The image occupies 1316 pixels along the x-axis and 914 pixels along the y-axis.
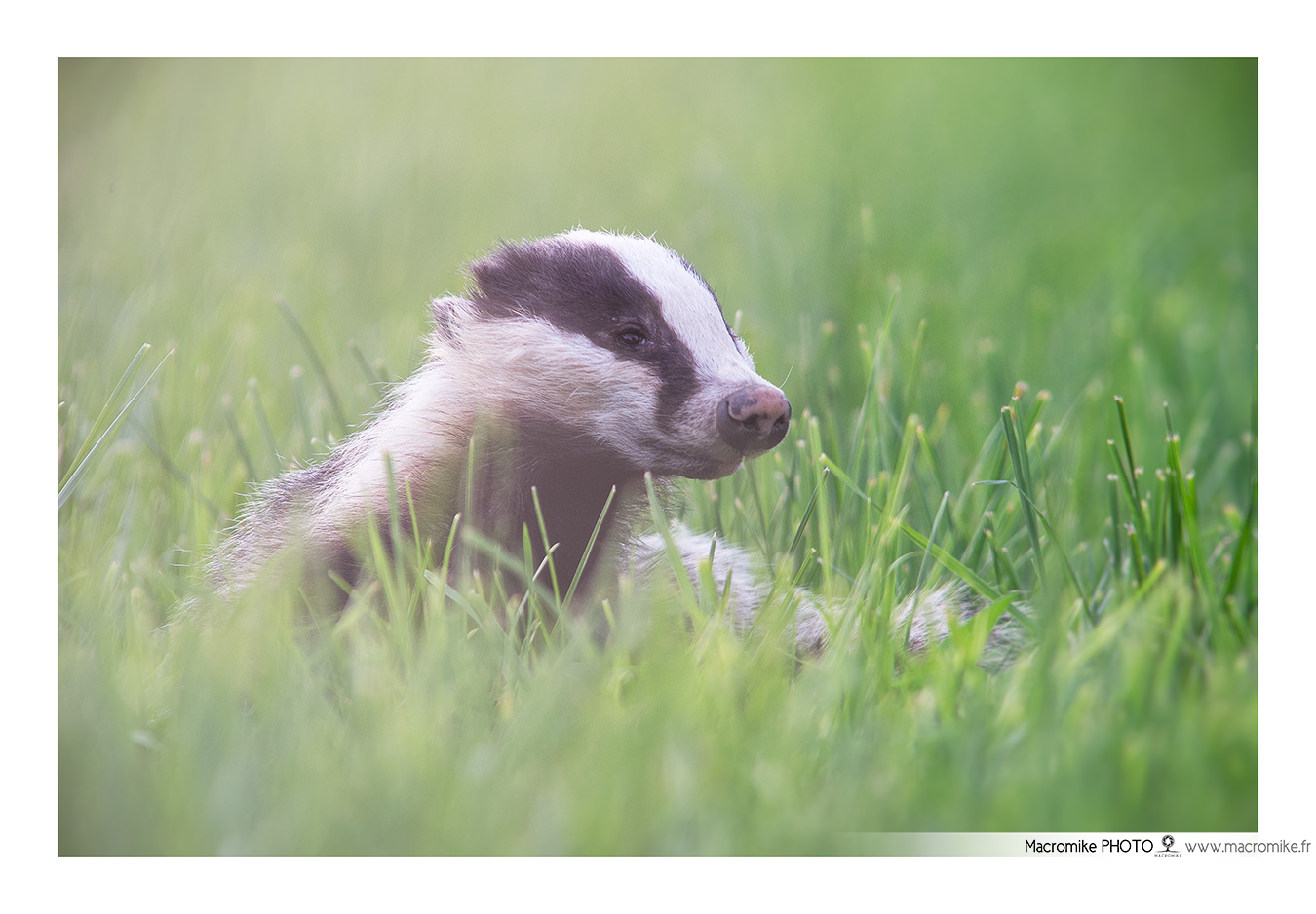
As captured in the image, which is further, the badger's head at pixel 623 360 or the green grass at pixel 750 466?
the badger's head at pixel 623 360

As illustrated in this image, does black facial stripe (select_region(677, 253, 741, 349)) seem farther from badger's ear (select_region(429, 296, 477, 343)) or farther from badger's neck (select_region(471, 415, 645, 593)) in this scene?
badger's ear (select_region(429, 296, 477, 343))

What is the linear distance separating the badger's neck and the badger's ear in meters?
0.32

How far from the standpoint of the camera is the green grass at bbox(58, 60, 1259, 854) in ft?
5.49

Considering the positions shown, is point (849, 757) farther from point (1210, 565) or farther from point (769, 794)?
point (1210, 565)

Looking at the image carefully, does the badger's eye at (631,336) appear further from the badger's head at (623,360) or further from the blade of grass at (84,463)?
the blade of grass at (84,463)

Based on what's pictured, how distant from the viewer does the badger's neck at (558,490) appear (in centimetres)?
229

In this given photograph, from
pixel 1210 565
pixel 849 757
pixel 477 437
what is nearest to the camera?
pixel 849 757

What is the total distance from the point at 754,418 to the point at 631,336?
0.37 m

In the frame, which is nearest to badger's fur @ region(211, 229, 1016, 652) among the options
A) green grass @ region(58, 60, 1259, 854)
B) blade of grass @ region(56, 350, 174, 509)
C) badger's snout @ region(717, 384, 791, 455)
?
badger's snout @ region(717, 384, 791, 455)

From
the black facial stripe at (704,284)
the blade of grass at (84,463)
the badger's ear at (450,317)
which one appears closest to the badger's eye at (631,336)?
the black facial stripe at (704,284)

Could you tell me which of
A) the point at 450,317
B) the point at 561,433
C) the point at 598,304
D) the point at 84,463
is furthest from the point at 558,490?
the point at 84,463
